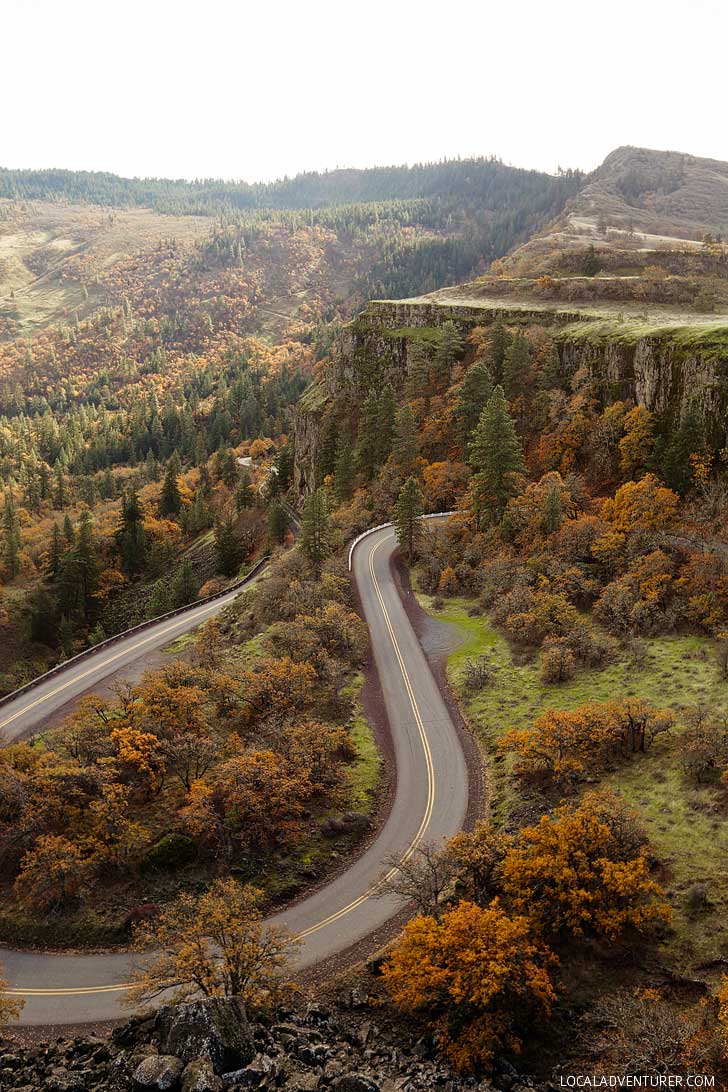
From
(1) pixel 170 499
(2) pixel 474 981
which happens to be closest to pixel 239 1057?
(2) pixel 474 981

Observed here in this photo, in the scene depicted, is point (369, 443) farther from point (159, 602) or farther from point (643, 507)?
point (643, 507)

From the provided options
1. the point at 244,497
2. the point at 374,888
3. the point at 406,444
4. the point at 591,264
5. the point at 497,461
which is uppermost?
→ the point at 591,264

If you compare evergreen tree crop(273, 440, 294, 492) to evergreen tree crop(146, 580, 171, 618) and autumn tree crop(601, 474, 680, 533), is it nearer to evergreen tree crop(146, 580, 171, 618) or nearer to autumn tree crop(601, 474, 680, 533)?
evergreen tree crop(146, 580, 171, 618)

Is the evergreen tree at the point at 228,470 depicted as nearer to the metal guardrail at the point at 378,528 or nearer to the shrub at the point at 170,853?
the metal guardrail at the point at 378,528

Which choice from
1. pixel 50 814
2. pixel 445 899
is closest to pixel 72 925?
pixel 50 814

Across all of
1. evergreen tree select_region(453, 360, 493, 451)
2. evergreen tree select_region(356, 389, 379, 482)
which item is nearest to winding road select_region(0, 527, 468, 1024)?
evergreen tree select_region(453, 360, 493, 451)

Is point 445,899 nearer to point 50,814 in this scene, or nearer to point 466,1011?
point 466,1011
